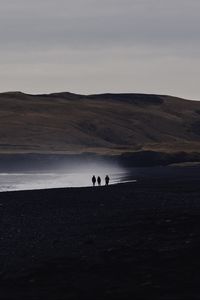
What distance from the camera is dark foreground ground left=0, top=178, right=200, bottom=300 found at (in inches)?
838

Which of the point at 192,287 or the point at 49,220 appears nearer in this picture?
the point at 192,287

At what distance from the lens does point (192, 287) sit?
20.5 m

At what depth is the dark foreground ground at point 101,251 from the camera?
69.8 feet

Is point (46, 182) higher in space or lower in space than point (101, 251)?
higher

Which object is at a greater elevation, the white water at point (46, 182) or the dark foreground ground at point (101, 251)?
the white water at point (46, 182)

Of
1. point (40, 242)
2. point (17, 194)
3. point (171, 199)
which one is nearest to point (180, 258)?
point (40, 242)

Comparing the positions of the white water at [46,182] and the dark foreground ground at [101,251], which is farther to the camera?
the white water at [46,182]

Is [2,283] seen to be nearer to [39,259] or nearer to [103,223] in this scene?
[39,259]

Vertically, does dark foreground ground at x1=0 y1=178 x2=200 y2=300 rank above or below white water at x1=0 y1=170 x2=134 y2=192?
below

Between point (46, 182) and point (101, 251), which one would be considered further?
point (46, 182)

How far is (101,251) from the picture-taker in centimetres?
2881

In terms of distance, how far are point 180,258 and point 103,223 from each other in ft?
47.2

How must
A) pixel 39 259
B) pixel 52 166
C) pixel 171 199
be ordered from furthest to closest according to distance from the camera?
pixel 52 166
pixel 171 199
pixel 39 259

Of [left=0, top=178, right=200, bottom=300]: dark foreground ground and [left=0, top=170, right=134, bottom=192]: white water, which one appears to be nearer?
[left=0, top=178, right=200, bottom=300]: dark foreground ground
